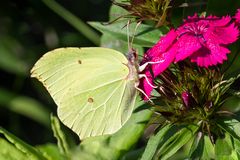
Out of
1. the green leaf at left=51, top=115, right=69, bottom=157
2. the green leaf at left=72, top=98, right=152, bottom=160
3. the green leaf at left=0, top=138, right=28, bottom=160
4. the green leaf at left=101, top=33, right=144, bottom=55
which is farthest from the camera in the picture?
the green leaf at left=101, top=33, right=144, bottom=55

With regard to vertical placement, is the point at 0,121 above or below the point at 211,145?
below

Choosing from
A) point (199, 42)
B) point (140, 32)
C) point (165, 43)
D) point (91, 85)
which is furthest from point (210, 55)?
point (91, 85)

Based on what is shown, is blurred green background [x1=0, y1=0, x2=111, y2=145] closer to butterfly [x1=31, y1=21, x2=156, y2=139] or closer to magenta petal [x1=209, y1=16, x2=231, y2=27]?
butterfly [x1=31, y1=21, x2=156, y2=139]

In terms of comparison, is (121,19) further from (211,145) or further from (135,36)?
(211,145)

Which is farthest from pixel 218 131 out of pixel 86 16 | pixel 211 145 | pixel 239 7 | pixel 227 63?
pixel 86 16

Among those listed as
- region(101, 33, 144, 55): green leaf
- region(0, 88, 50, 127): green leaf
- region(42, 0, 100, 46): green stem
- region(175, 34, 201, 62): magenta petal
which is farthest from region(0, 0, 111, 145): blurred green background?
region(175, 34, 201, 62): magenta petal

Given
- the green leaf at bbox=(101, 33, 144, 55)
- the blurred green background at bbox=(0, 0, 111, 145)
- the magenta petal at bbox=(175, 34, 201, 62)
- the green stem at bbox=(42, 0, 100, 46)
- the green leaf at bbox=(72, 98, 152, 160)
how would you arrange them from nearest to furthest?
the magenta petal at bbox=(175, 34, 201, 62) < the green leaf at bbox=(72, 98, 152, 160) < the green leaf at bbox=(101, 33, 144, 55) < the green stem at bbox=(42, 0, 100, 46) < the blurred green background at bbox=(0, 0, 111, 145)


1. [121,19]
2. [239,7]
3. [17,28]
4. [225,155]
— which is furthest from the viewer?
[17,28]
